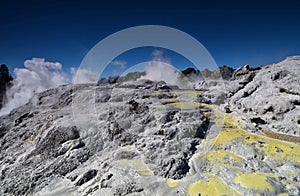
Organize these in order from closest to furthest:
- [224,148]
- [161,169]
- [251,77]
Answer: [161,169] < [224,148] < [251,77]

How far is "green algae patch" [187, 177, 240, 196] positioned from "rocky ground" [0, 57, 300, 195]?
51 mm

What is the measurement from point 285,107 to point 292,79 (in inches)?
153

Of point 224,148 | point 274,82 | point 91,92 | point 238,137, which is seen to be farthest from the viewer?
point 91,92

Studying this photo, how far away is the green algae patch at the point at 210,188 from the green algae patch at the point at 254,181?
2.30 feet

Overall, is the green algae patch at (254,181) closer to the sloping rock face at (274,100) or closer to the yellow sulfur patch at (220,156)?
the yellow sulfur patch at (220,156)

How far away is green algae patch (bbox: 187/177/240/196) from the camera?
8516mm

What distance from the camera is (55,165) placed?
13.4 meters

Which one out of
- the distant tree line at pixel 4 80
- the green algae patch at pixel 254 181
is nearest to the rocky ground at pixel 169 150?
the green algae patch at pixel 254 181

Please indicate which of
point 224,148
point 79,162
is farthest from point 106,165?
point 224,148

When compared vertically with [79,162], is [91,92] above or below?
above

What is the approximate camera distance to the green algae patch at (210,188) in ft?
27.9

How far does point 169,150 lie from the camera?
1194 cm

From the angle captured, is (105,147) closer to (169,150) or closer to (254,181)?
(169,150)

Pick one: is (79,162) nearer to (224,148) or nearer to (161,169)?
(161,169)
